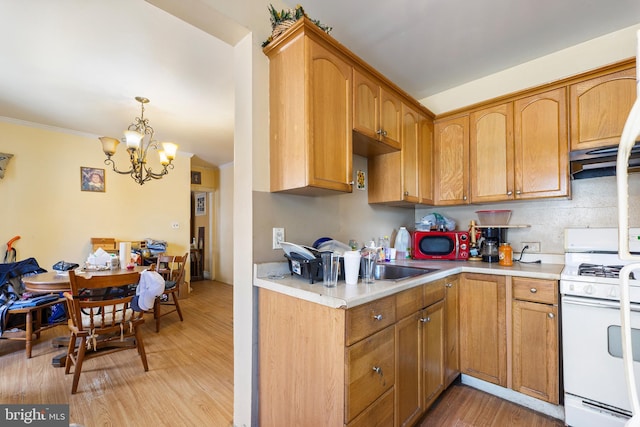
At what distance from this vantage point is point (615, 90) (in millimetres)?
1857

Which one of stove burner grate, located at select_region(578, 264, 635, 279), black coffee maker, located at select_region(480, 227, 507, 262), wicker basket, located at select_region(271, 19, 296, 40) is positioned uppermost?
wicker basket, located at select_region(271, 19, 296, 40)

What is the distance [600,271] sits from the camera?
5.49ft

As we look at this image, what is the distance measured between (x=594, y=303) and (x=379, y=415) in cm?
137

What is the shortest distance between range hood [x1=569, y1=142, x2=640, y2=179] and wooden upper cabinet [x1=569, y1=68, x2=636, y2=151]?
55mm

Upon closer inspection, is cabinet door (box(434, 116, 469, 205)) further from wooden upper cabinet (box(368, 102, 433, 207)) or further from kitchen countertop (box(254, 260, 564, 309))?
kitchen countertop (box(254, 260, 564, 309))

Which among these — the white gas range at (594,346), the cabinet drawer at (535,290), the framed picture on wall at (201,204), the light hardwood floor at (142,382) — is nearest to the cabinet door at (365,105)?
the cabinet drawer at (535,290)

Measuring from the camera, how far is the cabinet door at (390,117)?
196 centimetres

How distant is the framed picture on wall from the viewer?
6.64m

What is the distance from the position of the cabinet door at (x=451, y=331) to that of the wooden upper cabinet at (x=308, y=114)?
1.11m

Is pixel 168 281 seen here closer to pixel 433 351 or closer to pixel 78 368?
pixel 78 368

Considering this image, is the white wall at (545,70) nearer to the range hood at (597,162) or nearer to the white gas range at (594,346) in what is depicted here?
the range hood at (597,162)

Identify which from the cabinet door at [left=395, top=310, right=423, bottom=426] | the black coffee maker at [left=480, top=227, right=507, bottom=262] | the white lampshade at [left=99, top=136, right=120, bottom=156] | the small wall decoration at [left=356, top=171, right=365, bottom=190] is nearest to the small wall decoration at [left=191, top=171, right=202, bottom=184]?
the white lampshade at [left=99, top=136, right=120, bottom=156]

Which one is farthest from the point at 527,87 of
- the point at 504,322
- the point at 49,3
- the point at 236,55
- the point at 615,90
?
the point at 49,3

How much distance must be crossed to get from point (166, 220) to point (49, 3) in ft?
11.7
